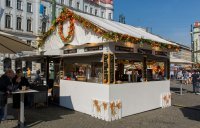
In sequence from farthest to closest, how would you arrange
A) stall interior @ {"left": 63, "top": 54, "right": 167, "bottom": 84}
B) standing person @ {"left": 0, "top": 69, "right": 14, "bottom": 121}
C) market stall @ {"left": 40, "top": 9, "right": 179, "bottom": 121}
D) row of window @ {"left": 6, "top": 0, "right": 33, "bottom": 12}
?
row of window @ {"left": 6, "top": 0, "right": 33, "bottom": 12} → stall interior @ {"left": 63, "top": 54, "right": 167, "bottom": 84} → market stall @ {"left": 40, "top": 9, "right": 179, "bottom": 121} → standing person @ {"left": 0, "top": 69, "right": 14, "bottom": 121}

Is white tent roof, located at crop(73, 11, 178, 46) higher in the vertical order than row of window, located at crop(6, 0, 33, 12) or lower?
lower

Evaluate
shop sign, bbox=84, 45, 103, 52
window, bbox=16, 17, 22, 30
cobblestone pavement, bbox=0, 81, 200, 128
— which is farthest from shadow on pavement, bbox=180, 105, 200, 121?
window, bbox=16, 17, 22, 30

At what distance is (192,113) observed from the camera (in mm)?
11141

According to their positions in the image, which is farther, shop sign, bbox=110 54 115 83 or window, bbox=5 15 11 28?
window, bbox=5 15 11 28

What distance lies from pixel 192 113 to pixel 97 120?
4.07 m

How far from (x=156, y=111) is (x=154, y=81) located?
1267 mm

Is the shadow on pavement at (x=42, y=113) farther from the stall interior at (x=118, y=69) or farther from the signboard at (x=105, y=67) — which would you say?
the signboard at (x=105, y=67)

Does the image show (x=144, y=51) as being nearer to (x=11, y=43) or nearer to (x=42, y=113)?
(x=42, y=113)

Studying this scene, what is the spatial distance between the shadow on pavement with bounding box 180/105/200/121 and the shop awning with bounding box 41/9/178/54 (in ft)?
9.10

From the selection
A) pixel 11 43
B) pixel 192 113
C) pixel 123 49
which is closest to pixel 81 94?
pixel 123 49

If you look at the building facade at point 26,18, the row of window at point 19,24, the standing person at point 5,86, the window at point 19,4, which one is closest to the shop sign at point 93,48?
the standing person at point 5,86

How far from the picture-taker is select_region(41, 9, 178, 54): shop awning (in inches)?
386

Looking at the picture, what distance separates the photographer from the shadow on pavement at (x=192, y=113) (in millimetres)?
10245

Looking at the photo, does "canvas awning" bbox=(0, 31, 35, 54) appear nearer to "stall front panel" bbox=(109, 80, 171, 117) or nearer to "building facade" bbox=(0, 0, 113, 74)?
"stall front panel" bbox=(109, 80, 171, 117)
